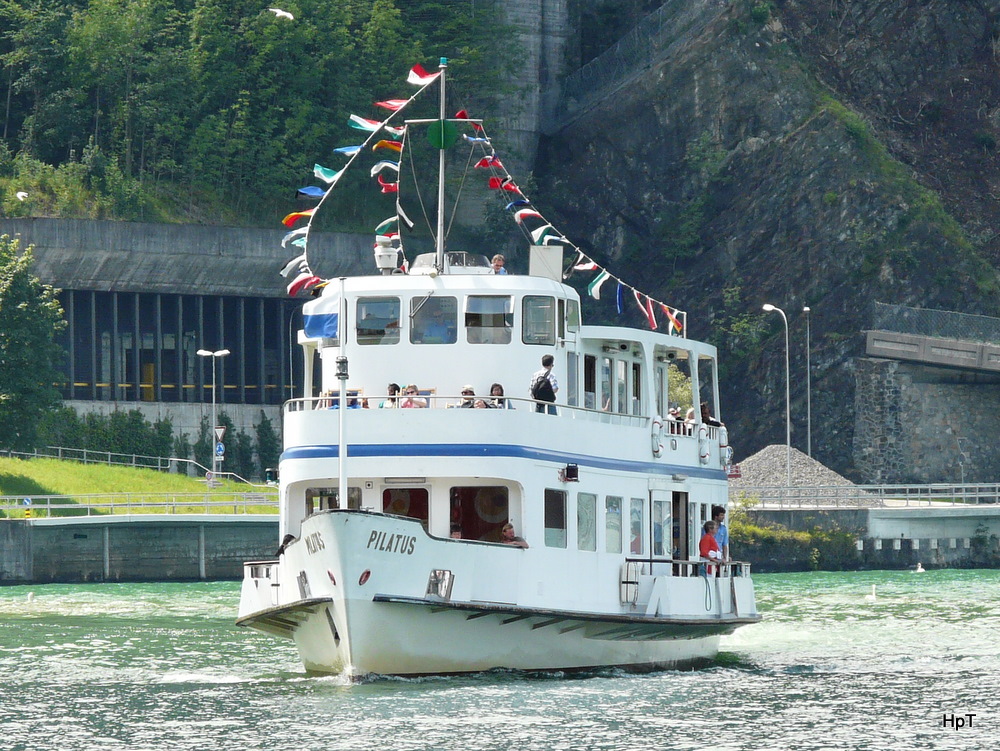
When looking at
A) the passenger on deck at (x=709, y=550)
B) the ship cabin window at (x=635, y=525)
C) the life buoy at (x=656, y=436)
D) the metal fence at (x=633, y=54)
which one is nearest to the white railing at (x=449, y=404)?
the life buoy at (x=656, y=436)

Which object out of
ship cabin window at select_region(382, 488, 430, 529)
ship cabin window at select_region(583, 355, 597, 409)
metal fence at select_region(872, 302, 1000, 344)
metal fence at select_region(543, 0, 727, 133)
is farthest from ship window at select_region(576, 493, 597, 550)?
metal fence at select_region(543, 0, 727, 133)

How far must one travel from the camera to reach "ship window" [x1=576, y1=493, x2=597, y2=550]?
1439 inches

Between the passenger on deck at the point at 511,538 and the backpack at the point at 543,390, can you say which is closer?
the passenger on deck at the point at 511,538

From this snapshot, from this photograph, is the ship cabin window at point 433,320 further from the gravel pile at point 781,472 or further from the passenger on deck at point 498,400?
the gravel pile at point 781,472

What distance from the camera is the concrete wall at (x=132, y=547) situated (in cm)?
7444

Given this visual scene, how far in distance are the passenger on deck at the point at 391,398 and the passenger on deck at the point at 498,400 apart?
1.69m

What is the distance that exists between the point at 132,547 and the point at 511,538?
4487cm

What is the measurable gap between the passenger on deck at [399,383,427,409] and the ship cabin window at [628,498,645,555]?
5.21 metres

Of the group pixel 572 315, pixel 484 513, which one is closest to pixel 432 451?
pixel 484 513

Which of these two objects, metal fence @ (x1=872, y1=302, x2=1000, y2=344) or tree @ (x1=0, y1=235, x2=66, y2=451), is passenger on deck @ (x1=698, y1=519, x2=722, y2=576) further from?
metal fence @ (x1=872, y1=302, x2=1000, y2=344)

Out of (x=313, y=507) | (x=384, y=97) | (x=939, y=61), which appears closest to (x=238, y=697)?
(x=313, y=507)

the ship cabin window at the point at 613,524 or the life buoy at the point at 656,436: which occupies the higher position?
the life buoy at the point at 656,436

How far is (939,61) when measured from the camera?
4838 inches

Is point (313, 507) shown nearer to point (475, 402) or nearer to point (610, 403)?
point (475, 402)
